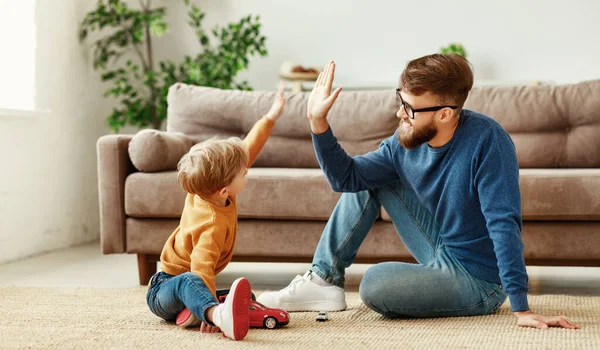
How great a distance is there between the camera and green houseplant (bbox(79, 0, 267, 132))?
4.78 meters

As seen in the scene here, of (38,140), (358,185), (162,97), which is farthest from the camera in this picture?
(162,97)

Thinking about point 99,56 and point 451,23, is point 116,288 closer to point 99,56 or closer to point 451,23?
point 99,56

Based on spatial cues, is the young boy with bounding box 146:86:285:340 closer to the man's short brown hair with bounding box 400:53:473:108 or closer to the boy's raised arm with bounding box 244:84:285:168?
the boy's raised arm with bounding box 244:84:285:168

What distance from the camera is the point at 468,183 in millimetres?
2029

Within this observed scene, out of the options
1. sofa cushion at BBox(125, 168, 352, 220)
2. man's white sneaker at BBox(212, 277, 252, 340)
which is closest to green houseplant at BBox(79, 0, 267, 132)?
sofa cushion at BBox(125, 168, 352, 220)

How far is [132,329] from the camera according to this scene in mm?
2043

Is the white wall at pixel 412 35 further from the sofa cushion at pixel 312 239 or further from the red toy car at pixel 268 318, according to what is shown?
the red toy car at pixel 268 318

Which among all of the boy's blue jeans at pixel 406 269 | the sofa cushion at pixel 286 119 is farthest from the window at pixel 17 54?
the boy's blue jeans at pixel 406 269

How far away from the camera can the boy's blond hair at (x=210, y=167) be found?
1998mm

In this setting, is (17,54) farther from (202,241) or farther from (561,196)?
(561,196)

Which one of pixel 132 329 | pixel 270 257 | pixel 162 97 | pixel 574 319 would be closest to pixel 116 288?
pixel 270 257

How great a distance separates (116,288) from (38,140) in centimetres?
157

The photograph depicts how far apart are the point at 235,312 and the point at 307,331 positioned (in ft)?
0.82

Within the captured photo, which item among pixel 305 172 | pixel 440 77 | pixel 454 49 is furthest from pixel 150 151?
pixel 454 49
